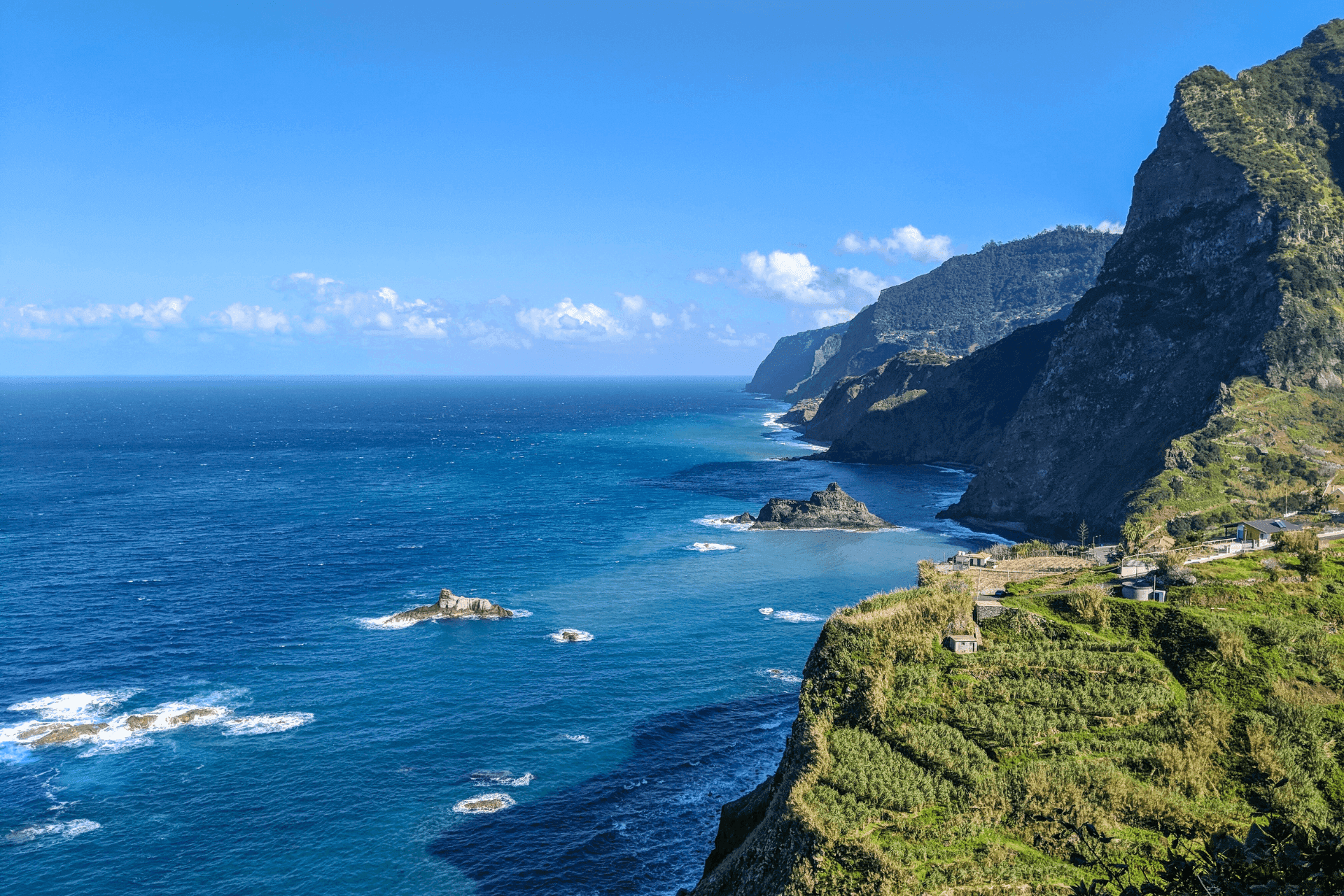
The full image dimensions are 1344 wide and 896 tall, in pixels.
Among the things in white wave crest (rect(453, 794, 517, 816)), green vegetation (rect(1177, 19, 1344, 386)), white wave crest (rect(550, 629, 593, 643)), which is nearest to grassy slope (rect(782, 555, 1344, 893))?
white wave crest (rect(453, 794, 517, 816))

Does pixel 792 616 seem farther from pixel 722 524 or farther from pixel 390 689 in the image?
pixel 722 524

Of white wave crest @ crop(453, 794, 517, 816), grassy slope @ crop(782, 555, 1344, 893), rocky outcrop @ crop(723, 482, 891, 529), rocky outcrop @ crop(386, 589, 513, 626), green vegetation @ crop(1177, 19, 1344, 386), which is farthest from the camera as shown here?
rocky outcrop @ crop(723, 482, 891, 529)

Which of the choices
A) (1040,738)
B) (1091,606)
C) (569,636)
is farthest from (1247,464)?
(1040,738)

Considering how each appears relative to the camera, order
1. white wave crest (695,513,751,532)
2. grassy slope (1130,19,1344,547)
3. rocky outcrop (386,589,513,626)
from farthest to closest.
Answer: white wave crest (695,513,751,532) < grassy slope (1130,19,1344,547) < rocky outcrop (386,589,513,626)

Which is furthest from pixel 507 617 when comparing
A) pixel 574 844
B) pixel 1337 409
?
pixel 1337 409

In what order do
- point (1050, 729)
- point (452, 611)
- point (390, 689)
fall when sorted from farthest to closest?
point (452, 611)
point (390, 689)
point (1050, 729)

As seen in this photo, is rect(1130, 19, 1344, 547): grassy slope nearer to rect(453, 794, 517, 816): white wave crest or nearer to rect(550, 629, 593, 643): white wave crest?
rect(550, 629, 593, 643): white wave crest

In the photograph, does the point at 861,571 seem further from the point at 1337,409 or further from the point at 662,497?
the point at 1337,409
